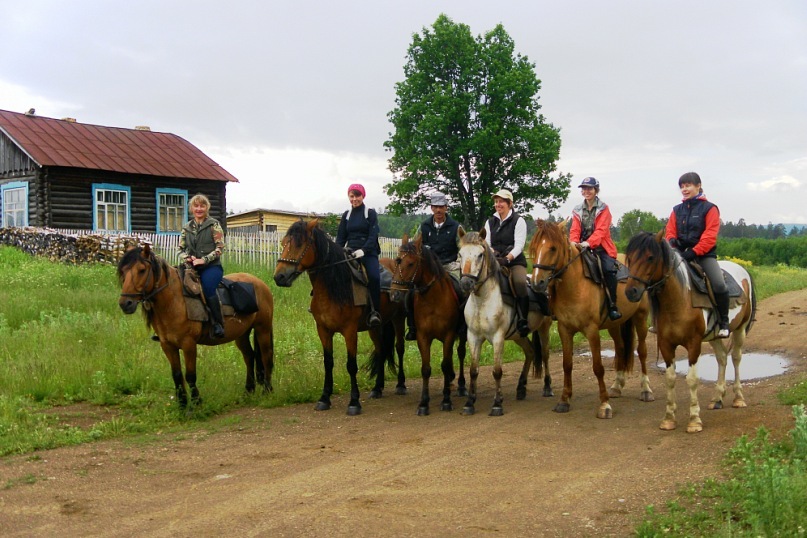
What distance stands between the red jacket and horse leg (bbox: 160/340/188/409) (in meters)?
5.24

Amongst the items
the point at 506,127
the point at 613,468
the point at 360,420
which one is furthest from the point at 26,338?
the point at 506,127

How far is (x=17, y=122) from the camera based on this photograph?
87.7ft

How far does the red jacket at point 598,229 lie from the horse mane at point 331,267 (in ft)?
9.80

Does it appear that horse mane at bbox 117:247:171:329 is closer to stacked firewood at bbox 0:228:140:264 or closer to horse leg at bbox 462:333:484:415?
horse leg at bbox 462:333:484:415

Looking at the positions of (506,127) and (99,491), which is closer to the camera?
(99,491)

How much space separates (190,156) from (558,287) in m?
24.1

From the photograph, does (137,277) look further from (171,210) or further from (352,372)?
(171,210)

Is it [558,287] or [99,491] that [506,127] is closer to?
[558,287]

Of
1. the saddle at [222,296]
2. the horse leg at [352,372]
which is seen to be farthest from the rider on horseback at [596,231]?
the saddle at [222,296]

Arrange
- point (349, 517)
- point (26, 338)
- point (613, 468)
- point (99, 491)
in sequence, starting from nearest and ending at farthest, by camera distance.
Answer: point (349, 517)
point (99, 491)
point (613, 468)
point (26, 338)

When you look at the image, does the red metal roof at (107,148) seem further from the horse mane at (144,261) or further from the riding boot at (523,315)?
the riding boot at (523,315)

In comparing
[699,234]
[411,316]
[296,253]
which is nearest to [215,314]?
[296,253]

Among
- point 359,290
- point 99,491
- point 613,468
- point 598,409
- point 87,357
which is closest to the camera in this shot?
point 99,491

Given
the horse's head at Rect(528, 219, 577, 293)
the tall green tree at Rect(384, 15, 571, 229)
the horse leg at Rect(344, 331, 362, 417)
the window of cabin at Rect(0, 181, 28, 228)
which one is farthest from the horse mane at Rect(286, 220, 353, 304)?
the tall green tree at Rect(384, 15, 571, 229)
